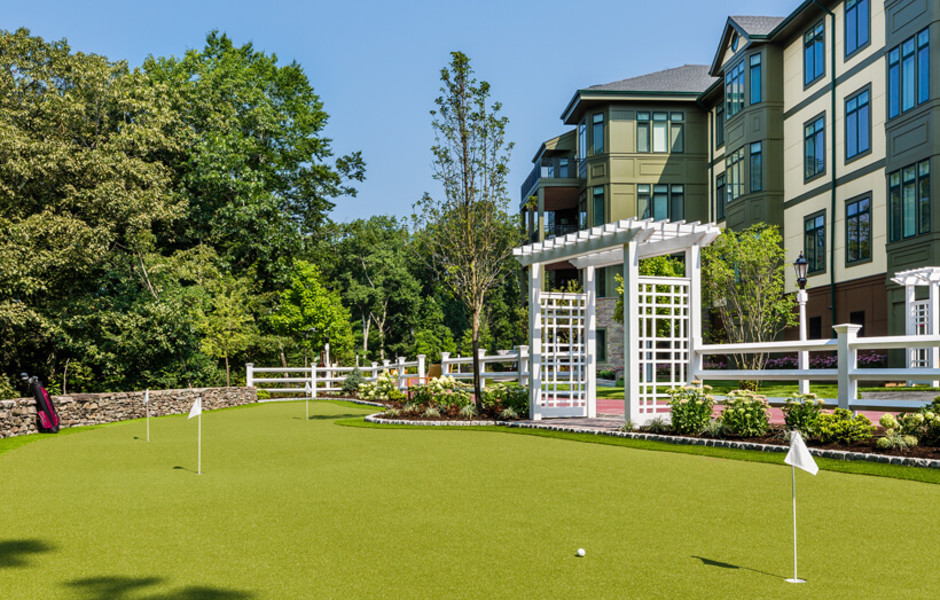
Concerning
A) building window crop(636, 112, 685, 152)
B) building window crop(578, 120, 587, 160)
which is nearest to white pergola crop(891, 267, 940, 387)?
building window crop(636, 112, 685, 152)

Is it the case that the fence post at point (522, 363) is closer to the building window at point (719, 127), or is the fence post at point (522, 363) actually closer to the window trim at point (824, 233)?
the window trim at point (824, 233)

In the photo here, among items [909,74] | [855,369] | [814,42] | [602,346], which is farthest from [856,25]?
[602,346]

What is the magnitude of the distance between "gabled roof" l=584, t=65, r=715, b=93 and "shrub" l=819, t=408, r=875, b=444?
25.2 m

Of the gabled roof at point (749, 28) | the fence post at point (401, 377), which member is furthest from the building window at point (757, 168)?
the fence post at point (401, 377)

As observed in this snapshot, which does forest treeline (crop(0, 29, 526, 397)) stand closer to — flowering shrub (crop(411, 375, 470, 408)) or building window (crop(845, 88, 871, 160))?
flowering shrub (crop(411, 375, 470, 408))

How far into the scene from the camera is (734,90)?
28.1 metres

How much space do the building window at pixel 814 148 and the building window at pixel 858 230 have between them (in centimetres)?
194

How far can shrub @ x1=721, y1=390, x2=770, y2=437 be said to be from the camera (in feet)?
33.0

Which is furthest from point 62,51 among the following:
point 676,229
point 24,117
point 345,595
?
point 345,595

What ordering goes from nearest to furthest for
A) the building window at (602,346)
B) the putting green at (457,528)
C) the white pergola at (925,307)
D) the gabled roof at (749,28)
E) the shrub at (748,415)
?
the putting green at (457,528) → the shrub at (748,415) → the white pergola at (925,307) → the gabled roof at (749,28) → the building window at (602,346)

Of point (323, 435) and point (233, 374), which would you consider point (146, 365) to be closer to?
point (233, 374)

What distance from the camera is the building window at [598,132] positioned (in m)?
33.0

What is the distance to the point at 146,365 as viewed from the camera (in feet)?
80.2

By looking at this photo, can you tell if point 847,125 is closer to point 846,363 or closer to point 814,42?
point 814,42
